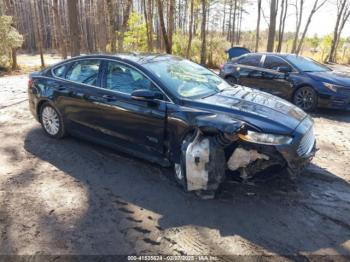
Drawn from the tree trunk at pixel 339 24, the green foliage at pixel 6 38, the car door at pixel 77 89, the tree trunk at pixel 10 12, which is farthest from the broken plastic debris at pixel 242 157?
the tree trunk at pixel 339 24

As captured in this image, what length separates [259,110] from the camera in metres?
4.00

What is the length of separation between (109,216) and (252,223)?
1494 mm

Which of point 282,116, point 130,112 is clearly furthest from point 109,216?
point 282,116

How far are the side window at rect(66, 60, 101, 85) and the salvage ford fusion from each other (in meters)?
0.02

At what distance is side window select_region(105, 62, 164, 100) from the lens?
4.38 meters

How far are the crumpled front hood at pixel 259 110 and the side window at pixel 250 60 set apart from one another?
4746 millimetres

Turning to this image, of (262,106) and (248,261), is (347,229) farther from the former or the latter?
(262,106)

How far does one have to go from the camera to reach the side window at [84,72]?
16.4 feet

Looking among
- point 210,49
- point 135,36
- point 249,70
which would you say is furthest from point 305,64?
point 135,36

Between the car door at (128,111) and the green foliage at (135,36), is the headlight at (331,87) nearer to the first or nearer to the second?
the car door at (128,111)

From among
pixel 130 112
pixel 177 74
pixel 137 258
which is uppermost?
pixel 177 74

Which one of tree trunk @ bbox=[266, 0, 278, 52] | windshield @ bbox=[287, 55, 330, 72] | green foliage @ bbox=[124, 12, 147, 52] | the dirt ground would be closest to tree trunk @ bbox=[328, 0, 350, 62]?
tree trunk @ bbox=[266, 0, 278, 52]

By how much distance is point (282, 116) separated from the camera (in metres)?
3.99

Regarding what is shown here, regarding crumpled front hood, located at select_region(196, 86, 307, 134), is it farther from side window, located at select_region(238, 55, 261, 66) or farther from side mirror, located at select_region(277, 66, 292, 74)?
side window, located at select_region(238, 55, 261, 66)
